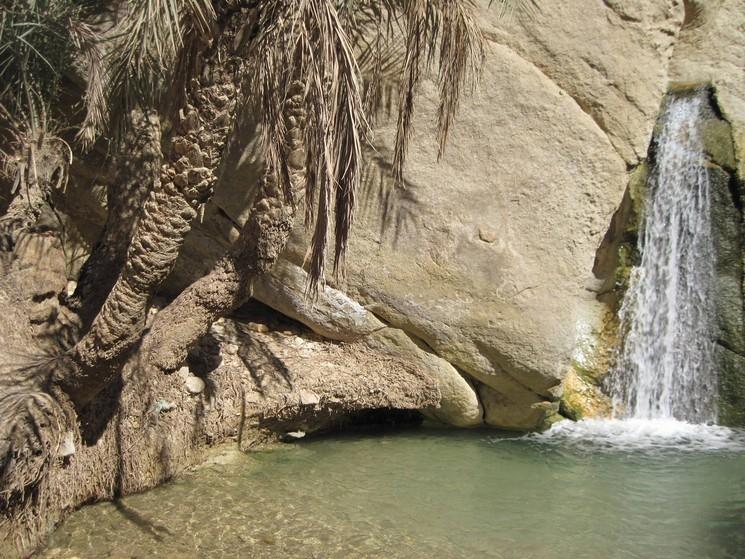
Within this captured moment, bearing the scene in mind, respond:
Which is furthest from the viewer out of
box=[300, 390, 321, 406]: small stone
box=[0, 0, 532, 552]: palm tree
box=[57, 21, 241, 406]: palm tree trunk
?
box=[300, 390, 321, 406]: small stone

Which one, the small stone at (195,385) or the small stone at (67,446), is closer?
the small stone at (67,446)

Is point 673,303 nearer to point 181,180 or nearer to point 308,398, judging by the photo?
point 308,398

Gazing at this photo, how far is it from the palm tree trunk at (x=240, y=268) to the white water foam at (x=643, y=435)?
3524 millimetres

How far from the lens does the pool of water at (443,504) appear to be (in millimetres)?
4543

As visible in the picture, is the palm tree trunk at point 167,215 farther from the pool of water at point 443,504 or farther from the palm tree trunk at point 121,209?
the palm tree trunk at point 121,209

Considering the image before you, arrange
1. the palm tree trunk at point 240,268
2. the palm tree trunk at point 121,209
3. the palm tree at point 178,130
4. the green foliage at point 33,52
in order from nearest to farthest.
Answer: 1. the palm tree at point 178,130
2. the palm tree trunk at point 240,268
3. the green foliage at point 33,52
4. the palm tree trunk at point 121,209

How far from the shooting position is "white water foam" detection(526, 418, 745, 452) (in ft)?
22.3

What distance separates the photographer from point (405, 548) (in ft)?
15.0

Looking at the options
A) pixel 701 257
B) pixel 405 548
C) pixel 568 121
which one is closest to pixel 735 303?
pixel 701 257

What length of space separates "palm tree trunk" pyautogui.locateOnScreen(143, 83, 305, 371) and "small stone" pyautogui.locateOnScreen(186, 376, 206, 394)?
13.2 inches

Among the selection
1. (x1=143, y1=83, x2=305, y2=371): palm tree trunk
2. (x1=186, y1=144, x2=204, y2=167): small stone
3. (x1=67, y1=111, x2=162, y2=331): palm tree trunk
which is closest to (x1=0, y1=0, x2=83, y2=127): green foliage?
(x1=67, y1=111, x2=162, y2=331): palm tree trunk

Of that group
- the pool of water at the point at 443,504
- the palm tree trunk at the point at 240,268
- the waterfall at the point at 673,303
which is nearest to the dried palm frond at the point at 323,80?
the palm tree trunk at the point at 240,268

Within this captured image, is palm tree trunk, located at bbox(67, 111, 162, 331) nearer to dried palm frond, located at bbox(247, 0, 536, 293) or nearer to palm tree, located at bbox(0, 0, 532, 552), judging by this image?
palm tree, located at bbox(0, 0, 532, 552)

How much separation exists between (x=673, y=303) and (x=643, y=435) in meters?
1.64
